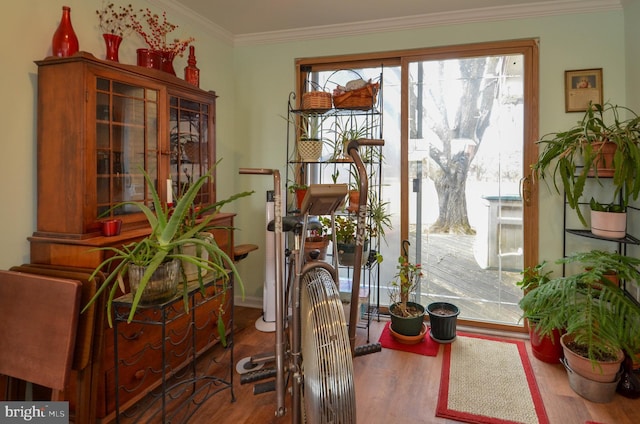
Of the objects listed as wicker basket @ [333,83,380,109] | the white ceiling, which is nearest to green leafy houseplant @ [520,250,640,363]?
wicker basket @ [333,83,380,109]

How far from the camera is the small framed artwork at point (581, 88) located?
8.74 ft

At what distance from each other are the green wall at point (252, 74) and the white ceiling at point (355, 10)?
73 millimetres

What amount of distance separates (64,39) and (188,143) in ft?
2.85

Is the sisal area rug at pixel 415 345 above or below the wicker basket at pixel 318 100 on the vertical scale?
below

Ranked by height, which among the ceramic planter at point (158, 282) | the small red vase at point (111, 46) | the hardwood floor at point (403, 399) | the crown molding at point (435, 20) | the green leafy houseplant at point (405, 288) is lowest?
the hardwood floor at point (403, 399)

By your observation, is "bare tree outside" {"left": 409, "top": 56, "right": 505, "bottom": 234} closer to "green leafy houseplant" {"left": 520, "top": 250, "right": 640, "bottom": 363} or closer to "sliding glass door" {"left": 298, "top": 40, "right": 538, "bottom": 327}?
"sliding glass door" {"left": 298, "top": 40, "right": 538, "bottom": 327}

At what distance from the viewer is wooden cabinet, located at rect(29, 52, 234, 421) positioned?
1.77 metres

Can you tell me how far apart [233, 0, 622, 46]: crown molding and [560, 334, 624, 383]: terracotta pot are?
2.29 meters

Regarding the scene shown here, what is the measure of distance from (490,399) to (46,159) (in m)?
2.63

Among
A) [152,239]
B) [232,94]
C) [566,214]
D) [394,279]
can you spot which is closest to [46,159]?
[152,239]

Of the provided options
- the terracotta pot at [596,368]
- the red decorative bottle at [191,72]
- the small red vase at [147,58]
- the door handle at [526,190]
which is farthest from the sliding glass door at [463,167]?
the small red vase at [147,58]

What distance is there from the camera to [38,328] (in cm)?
160

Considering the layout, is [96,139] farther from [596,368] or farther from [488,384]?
[596,368]

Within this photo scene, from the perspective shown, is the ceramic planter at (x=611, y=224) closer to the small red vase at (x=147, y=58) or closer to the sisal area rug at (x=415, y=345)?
the sisal area rug at (x=415, y=345)
